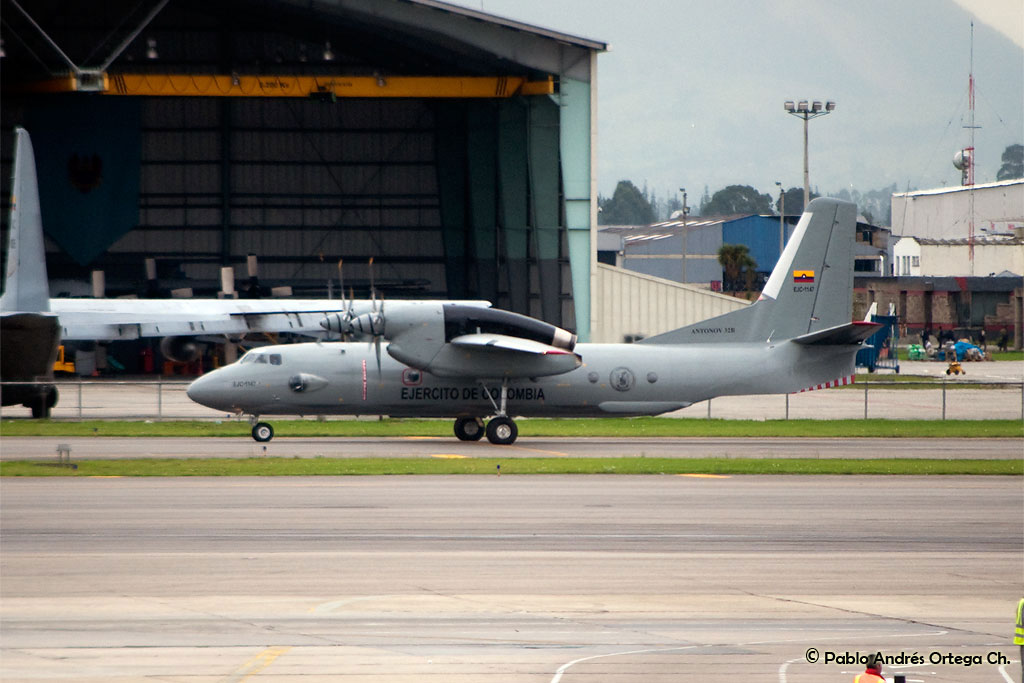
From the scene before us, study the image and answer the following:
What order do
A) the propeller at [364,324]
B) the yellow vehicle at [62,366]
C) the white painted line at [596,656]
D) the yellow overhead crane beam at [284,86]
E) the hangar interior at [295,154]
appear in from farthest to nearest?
the yellow overhead crane beam at [284,86] < the yellow vehicle at [62,366] < the hangar interior at [295,154] < the propeller at [364,324] < the white painted line at [596,656]

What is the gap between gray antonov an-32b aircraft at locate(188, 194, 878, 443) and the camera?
93.2ft

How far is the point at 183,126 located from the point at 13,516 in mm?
45319

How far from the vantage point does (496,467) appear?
2334 cm

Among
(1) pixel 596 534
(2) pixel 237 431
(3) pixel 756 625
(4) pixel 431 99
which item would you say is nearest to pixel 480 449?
(2) pixel 237 431

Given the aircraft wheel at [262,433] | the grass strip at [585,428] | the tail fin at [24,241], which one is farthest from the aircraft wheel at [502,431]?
the tail fin at [24,241]

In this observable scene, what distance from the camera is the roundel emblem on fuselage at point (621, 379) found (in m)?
29.5

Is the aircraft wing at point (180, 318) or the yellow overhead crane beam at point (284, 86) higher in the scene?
→ the yellow overhead crane beam at point (284, 86)

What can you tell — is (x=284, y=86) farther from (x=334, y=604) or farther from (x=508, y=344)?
(x=334, y=604)

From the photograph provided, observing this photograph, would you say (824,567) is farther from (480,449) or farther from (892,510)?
(480,449)

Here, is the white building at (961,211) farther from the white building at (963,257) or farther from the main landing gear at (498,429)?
the main landing gear at (498,429)

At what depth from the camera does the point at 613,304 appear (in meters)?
52.1

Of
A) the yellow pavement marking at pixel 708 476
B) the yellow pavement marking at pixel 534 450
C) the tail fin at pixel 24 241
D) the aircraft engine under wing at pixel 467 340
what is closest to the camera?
the yellow pavement marking at pixel 708 476

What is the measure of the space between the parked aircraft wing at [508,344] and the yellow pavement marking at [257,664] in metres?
17.5

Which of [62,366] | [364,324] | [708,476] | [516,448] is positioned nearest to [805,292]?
[516,448]
